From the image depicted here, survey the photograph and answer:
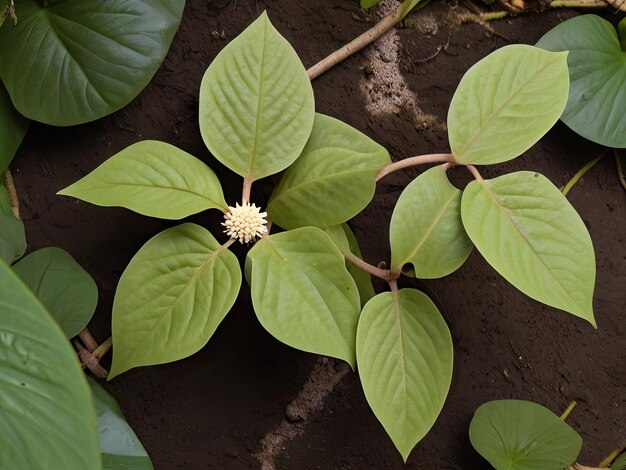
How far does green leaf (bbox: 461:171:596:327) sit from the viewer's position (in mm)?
861

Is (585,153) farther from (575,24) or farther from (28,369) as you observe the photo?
(28,369)

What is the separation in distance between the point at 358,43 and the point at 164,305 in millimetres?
567

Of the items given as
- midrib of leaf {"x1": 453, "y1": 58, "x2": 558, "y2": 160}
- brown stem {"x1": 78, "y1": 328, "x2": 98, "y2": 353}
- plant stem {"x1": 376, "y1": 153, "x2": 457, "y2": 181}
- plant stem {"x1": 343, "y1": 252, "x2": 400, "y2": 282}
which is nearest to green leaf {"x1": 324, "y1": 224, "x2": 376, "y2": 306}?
plant stem {"x1": 343, "y1": 252, "x2": 400, "y2": 282}

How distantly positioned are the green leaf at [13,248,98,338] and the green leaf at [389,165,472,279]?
1.61 ft

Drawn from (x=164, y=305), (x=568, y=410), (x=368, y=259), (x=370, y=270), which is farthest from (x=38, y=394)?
(x=568, y=410)

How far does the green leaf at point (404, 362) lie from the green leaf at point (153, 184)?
0.29 metres

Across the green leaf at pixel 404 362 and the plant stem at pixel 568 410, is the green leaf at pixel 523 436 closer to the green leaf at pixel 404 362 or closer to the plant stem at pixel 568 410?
the plant stem at pixel 568 410

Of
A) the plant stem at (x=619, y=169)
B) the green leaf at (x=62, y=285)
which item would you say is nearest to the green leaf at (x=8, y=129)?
the green leaf at (x=62, y=285)

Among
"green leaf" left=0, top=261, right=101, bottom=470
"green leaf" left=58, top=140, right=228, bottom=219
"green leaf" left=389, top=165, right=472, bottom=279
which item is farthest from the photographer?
"green leaf" left=389, top=165, right=472, bottom=279

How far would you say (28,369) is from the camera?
53 centimetres

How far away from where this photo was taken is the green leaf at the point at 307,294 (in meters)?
0.84

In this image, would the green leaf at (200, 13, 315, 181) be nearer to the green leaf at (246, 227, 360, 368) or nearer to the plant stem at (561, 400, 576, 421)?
the green leaf at (246, 227, 360, 368)

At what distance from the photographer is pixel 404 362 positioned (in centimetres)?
90

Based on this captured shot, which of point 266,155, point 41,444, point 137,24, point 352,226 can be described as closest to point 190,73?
point 137,24
